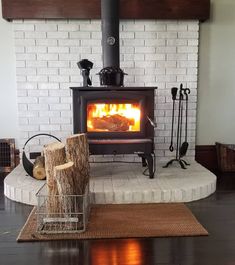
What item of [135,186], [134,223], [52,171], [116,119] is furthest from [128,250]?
[116,119]

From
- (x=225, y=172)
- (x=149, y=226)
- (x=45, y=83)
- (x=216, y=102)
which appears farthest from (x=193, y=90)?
(x=149, y=226)

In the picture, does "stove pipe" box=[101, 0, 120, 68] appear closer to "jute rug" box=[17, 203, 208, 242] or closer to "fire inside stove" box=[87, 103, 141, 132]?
"fire inside stove" box=[87, 103, 141, 132]

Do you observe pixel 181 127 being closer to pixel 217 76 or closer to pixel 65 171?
pixel 217 76

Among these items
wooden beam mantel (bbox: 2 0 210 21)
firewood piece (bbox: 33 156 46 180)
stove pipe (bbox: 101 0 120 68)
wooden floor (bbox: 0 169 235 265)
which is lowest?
wooden floor (bbox: 0 169 235 265)

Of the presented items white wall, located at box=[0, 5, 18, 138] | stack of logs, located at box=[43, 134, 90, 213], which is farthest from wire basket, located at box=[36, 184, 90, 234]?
white wall, located at box=[0, 5, 18, 138]

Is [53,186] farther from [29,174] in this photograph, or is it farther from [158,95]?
[158,95]

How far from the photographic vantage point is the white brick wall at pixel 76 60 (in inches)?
128

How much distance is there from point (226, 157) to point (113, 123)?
1.31 metres

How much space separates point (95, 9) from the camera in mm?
3172

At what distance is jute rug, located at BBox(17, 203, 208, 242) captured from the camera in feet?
6.53

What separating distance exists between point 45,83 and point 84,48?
51 cm

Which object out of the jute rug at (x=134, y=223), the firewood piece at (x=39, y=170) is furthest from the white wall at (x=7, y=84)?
the jute rug at (x=134, y=223)

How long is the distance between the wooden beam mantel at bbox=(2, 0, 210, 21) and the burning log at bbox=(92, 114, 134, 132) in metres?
1.02

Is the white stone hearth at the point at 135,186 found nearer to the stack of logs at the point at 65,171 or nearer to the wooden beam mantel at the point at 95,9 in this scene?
the stack of logs at the point at 65,171
